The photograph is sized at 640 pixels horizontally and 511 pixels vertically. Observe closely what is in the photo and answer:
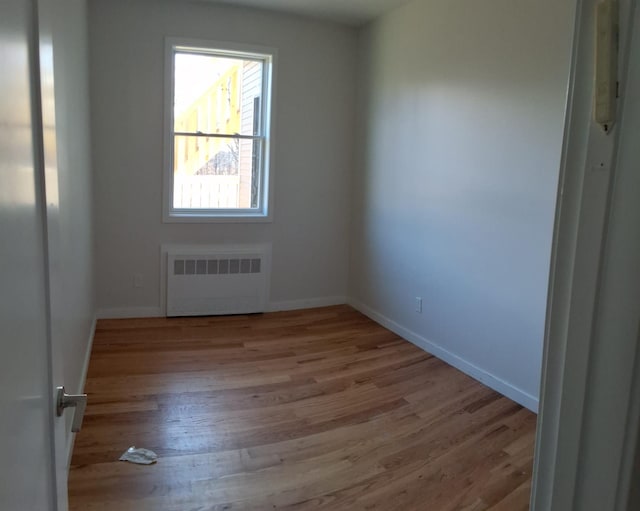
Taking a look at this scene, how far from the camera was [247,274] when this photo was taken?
477 centimetres

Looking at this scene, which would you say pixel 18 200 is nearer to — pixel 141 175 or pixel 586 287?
pixel 586 287

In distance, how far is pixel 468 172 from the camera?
3.48 m

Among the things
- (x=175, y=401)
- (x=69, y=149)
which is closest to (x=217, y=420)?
(x=175, y=401)

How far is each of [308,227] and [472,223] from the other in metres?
1.89

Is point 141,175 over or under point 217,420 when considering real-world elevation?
over

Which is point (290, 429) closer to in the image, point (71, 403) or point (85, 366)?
point (85, 366)

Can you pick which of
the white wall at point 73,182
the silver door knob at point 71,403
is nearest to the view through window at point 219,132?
the white wall at point 73,182

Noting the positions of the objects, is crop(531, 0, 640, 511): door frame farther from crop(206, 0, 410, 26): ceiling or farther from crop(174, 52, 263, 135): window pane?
crop(174, 52, 263, 135): window pane

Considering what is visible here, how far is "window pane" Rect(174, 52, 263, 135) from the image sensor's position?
4469 millimetres

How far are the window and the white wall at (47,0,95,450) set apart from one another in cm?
81

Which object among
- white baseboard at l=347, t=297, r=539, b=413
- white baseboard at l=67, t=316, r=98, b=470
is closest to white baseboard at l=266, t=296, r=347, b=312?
white baseboard at l=347, t=297, r=539, b=413

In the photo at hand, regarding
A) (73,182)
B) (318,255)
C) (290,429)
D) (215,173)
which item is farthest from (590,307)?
(318,255)

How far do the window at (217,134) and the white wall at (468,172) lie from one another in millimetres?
977

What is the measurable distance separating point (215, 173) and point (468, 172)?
230cm
